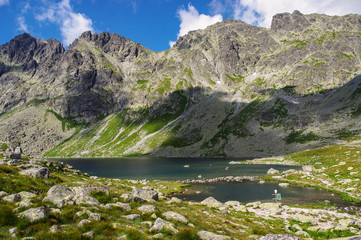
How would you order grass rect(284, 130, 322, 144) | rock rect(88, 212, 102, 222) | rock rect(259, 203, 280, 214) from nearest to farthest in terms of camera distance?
rock rect(88, 212, 102, 222)
rock rect(259, 203, 280, 214)
grass rect(284, 130, 322, 144)

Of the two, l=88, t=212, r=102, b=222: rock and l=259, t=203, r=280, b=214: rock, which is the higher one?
l=88, t=212, r=102, b=222: rock

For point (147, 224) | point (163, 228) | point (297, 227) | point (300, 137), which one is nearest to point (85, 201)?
point (147, 224)

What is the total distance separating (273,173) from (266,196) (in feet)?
105

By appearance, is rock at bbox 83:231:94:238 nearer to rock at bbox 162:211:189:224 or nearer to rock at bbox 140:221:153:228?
rock at bbox 140:221:153:228

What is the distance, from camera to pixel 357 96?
18412 centimetres

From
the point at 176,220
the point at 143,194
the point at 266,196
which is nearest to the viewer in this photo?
the point at 176,220

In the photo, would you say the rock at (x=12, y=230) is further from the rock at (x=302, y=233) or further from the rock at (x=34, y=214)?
the rock at (x=302, y=233)

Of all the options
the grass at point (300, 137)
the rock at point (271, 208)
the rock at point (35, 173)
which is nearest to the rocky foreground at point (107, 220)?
the rock at point (35, 173)

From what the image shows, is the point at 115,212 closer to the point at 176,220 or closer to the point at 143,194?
the point at 176,220

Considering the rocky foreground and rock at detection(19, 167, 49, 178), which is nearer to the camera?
the rocky foreground

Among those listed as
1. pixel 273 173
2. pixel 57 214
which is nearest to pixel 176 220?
pixel 57 214

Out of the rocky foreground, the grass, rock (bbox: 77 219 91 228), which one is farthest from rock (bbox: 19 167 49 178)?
the grass

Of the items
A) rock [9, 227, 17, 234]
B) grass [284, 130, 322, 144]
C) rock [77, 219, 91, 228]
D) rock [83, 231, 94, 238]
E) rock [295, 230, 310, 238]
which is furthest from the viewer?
A: grass [284, 130, 322, 144]

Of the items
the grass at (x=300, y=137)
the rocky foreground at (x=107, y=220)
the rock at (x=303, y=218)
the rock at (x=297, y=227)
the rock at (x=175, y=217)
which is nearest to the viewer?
the rocky foreground at (x=107, y=220)
